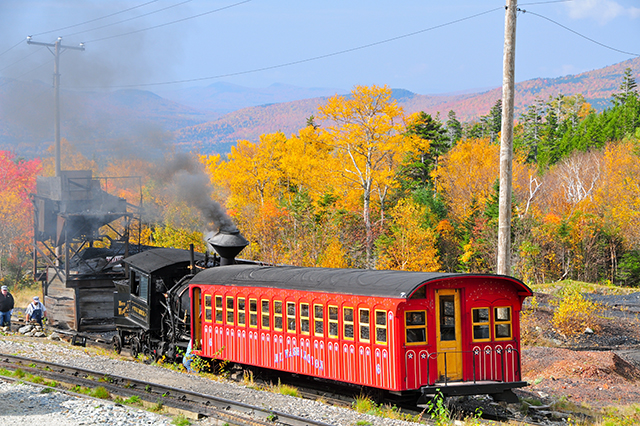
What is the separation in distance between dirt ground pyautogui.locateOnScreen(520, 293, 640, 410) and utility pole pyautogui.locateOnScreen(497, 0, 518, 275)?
3337mm

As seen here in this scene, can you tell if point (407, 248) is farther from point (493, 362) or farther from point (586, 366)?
point (493, 362)

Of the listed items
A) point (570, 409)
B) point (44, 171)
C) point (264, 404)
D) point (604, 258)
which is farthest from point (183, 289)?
point (44, 171)

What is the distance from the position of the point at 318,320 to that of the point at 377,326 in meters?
1.68

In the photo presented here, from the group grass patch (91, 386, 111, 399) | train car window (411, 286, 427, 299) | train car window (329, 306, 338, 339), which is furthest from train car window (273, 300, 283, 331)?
grass patch (91, 386, 111, 399)

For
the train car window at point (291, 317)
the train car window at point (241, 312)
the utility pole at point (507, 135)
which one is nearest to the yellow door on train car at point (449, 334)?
the utility pole at point (507, 135)

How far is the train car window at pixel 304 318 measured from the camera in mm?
12766

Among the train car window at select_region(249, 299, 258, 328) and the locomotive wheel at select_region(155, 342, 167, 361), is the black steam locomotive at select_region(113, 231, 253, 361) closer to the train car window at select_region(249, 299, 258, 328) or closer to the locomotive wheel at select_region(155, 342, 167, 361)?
the locomotive wheel at select_region(155, 342, 167, 361)

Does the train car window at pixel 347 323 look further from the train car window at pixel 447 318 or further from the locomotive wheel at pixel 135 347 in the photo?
the locomotive wheel at pixel 135 347

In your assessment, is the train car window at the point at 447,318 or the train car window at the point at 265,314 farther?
the train car window at the point at 265,314

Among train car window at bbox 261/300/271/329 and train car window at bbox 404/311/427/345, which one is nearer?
train car window at bbox 404/311/427/345

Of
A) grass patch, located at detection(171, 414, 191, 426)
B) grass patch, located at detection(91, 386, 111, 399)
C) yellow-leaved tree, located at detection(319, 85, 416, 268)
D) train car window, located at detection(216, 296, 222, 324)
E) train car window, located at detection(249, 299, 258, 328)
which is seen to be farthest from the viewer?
yellow-leaved tree, located at detection(319, 85, 416, 268)

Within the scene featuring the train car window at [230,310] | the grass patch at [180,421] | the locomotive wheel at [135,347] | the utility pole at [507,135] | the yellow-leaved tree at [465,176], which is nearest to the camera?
the grass patch at [180,421]

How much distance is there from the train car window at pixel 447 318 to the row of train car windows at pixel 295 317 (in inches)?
47.2

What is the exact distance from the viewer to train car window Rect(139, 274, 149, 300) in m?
17.7
